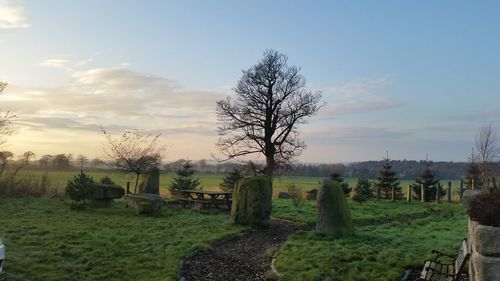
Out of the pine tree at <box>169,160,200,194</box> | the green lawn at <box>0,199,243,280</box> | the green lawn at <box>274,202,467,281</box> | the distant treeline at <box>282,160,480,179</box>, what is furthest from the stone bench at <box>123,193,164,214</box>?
the distant treeline at <box>282,160,480,179</box>

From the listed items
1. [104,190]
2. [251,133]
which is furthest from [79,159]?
[104,190]

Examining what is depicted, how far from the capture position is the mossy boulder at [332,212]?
12.9 m

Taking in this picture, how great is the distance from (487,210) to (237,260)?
21.7 feet

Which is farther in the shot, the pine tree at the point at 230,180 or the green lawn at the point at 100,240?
the pine tree at the point at 230,180

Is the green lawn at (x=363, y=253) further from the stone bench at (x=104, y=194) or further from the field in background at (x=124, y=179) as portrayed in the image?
the field in background at (x=124, y=179)

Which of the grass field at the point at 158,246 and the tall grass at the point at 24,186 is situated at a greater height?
the tall grass at the point at 24,186

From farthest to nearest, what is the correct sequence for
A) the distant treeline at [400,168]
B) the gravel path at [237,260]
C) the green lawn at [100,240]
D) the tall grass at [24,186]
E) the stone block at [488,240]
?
the distant treeline at [400,168], the tall grass at [24,186], the gravel path at [237,260], the green lawn at [100,240], the stone block at [488,240]

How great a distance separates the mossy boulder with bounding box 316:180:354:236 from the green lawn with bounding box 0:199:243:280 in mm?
3147

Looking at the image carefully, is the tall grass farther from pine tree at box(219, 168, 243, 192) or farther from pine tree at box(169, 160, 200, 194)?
pine tree at box(219, 168, 243, 192)

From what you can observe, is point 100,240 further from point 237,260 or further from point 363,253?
point 363,253

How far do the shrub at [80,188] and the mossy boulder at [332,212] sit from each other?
37.8ft

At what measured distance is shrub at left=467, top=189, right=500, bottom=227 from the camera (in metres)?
5.83

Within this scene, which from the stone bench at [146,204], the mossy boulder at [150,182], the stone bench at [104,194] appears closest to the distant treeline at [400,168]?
the mossy boulder at [150,182]

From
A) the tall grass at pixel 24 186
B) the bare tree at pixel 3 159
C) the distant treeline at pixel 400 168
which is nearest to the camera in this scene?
the tall grass at pixel 24 186
